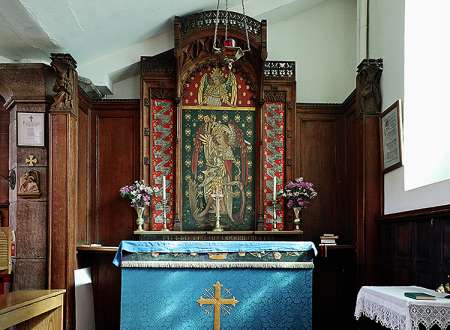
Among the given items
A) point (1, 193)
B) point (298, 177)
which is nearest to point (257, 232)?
point (298, 177)

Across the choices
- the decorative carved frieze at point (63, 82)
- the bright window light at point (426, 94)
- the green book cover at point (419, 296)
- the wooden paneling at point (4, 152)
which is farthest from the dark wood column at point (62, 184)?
the green book cover at point (419, 296)

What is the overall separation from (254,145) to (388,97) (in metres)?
1.89

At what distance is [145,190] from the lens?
24.1 feet

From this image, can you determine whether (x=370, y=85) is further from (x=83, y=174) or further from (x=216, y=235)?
(x=83, y=174)

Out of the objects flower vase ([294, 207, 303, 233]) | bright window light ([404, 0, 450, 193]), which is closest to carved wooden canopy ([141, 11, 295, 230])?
flower vase ([294, 207, 303, 233])

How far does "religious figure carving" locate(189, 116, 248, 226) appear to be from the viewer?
7664 mm

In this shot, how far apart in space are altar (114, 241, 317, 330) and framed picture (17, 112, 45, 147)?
5.07 feet

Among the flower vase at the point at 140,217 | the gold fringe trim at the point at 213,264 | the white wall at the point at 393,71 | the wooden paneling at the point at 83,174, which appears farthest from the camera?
the flower vase at the point at 140,217

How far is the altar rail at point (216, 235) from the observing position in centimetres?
737

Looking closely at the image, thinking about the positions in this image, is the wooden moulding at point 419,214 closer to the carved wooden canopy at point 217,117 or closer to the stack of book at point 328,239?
the stack of book at point 328,239

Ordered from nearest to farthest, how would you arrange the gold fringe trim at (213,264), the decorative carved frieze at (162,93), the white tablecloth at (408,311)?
the white tablecloth at (408,311) → the gold fringe trim at (213,264) → the decorative carved frieze at (162,93)

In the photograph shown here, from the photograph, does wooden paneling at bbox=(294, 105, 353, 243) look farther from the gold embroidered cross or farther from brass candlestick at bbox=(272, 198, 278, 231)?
the gold embroidered cross

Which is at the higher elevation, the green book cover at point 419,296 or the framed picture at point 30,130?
the framed picture at point 30,130

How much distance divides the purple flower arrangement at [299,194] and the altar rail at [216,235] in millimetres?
356
